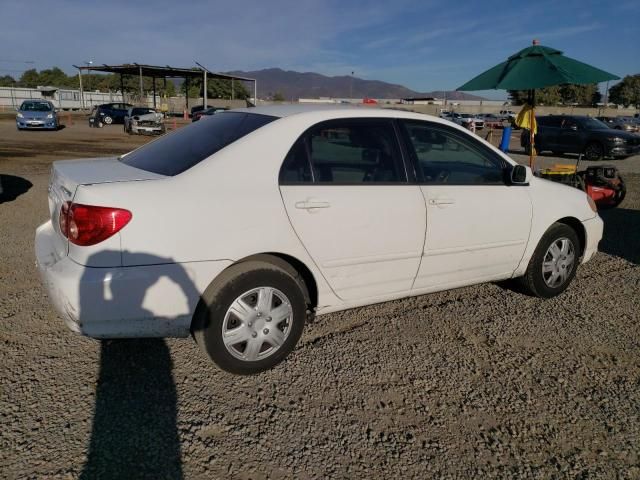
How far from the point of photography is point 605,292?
4570mm

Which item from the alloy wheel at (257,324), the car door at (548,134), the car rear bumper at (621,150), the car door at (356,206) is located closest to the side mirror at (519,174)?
the car door at (356,206)

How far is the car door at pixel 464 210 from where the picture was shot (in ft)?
11.3

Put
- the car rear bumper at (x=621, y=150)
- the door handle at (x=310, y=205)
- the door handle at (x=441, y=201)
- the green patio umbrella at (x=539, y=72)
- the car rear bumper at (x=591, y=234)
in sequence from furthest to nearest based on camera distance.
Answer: the car rear bumper at (x=621, y=150)
the green patio umbrella at (x=539, y=72)
the car rear bumper at (x=591, y=234)
the door handle at (x=441, y=201)
the door handle at (x=310, y=205)

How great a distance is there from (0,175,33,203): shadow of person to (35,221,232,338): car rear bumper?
6168mm

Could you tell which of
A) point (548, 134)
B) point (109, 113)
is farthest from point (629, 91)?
point (109, 113)

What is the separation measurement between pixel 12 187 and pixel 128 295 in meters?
7.85

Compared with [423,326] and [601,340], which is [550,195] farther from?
[423,326]

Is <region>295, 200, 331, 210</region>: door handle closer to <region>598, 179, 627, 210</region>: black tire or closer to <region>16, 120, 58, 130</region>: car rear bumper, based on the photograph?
<region>598, 179, 627, 210</region>: black tire

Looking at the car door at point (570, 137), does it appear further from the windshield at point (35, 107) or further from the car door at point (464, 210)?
the windshield at point (35, 107)

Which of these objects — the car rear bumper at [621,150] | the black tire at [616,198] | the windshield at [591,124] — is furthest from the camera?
the windshield at [591,124]

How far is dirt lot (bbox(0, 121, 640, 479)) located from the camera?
2.29m

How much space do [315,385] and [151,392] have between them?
3.12 ft

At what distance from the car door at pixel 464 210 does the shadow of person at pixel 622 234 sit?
264cm

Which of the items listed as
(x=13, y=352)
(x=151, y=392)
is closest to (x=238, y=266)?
(x=151, y=392)
